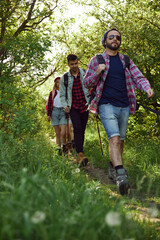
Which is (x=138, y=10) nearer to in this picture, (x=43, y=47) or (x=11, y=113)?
(x=43, y=47)

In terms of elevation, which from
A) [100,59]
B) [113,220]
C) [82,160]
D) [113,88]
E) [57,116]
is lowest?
[82,160]

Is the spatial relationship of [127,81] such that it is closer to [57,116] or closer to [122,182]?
[122,182]

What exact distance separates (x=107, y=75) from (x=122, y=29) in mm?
3344

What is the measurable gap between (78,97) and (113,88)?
1.77 m

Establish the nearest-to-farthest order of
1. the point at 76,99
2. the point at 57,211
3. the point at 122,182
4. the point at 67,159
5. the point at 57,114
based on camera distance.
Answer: the point at 57,211
the point at 122,182
the point at 67,159
the point at 76,99
the point at 57,114

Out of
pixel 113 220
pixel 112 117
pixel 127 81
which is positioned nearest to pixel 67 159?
pixel 112 117

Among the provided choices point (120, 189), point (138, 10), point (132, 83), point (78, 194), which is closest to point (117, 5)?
point (138, 10)

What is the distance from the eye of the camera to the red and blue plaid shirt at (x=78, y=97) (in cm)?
614

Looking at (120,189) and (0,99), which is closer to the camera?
(120,189)

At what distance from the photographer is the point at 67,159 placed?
5129 millimetres

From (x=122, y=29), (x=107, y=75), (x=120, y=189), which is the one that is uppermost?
(x=122, y=29)

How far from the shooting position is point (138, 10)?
7859mm

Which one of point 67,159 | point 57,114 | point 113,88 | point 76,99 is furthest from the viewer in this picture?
point 57,114

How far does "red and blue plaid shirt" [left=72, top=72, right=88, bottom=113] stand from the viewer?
6.14 m
